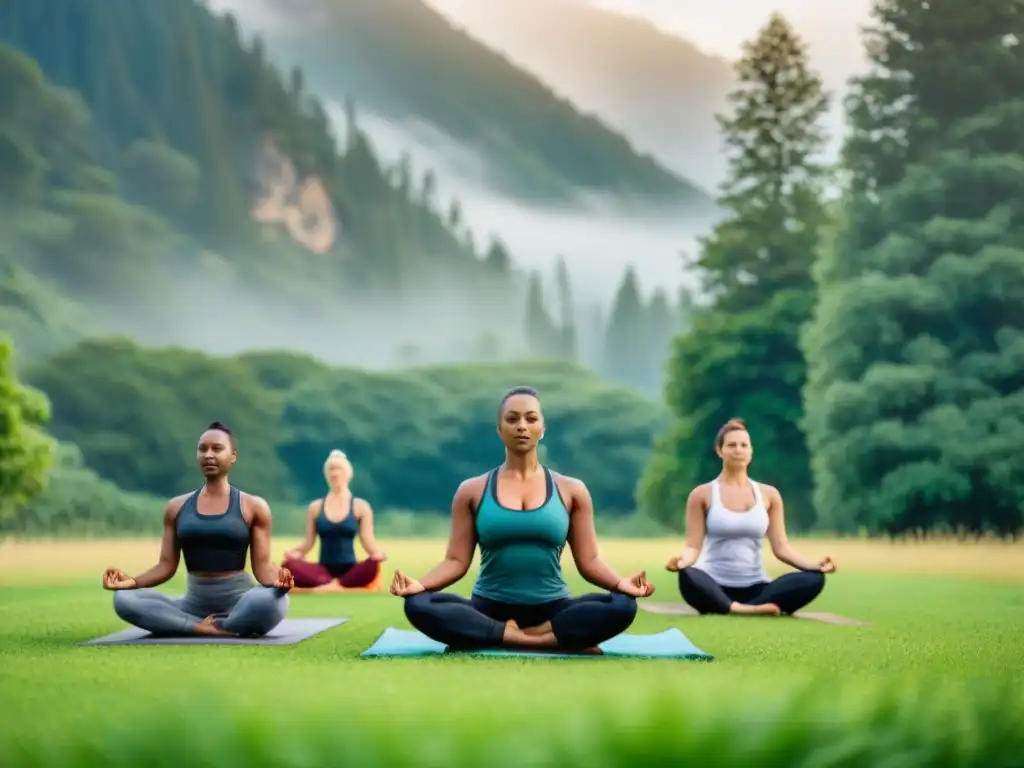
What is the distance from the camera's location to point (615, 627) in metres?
7.42

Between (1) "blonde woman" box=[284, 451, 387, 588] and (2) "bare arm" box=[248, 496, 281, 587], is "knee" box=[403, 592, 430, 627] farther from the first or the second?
(1) "blonde woman" box=[284, 451, 387, 588]

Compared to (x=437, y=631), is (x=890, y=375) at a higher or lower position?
higher

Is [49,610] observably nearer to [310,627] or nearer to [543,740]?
[310,627]

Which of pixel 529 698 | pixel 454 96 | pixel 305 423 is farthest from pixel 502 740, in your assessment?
pixel 454 96

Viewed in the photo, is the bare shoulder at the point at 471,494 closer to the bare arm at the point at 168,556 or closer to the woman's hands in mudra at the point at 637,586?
the woman's hands in mudra at the point at 637,586

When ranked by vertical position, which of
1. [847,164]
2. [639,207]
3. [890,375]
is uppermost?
[639,207]

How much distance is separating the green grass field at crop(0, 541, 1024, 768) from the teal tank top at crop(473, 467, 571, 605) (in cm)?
53

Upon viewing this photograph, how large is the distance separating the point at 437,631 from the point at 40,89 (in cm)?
5367

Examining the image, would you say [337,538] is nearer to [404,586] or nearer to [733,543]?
[733,543]

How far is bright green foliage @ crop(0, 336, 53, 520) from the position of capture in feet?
84.0

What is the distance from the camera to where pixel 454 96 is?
206 feet

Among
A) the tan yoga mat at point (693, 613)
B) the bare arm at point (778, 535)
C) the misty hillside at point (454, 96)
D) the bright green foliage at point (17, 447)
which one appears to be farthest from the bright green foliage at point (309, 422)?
the bare arm at point (778, 535)

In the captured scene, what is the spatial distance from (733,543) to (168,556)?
4.48 m

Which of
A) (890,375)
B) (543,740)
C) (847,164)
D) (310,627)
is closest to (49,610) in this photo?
(310,627)
